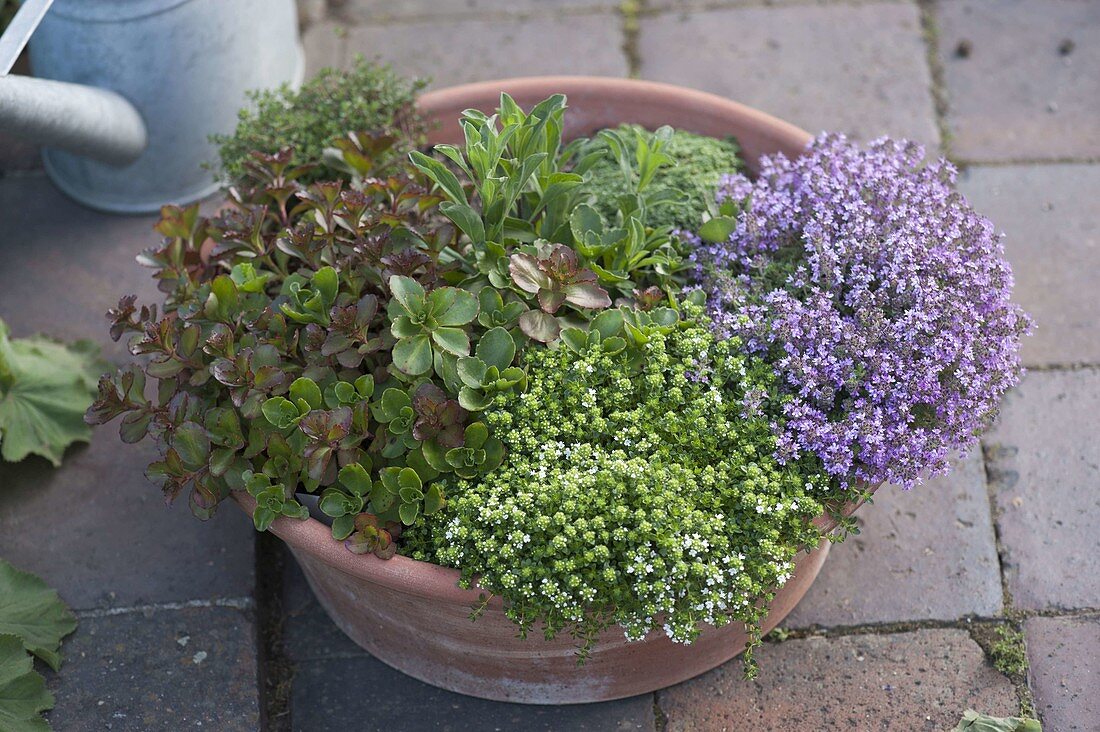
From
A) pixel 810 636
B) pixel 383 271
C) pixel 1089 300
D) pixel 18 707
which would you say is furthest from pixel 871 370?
pixel 18 707

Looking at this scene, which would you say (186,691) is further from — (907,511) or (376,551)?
(907,511)

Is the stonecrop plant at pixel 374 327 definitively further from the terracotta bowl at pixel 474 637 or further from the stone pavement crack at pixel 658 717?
the stone pavement crack at pixel 658 717

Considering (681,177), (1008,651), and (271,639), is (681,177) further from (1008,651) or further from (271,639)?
(271,639)

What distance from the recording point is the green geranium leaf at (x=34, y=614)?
7.16ft

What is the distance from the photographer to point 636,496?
71.6 inches

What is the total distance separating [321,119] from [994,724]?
6.25ft

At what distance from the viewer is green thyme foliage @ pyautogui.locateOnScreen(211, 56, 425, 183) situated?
2.49 metres

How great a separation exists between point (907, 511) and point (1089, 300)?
0.85 metres

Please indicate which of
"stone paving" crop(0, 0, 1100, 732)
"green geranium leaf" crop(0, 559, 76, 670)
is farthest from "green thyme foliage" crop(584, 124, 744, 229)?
"green geranium leaf" crop(0, 559, 76, 670)

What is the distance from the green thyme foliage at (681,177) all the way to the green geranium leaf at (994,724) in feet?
3.64

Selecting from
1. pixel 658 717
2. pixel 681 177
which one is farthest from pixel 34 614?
pixel 681 177

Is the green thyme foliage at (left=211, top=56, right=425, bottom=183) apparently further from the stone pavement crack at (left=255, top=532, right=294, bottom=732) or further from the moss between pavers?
the moss between pavers

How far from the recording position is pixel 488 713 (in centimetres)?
219

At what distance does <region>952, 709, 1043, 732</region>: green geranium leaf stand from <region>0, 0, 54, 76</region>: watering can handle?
7.50ft
